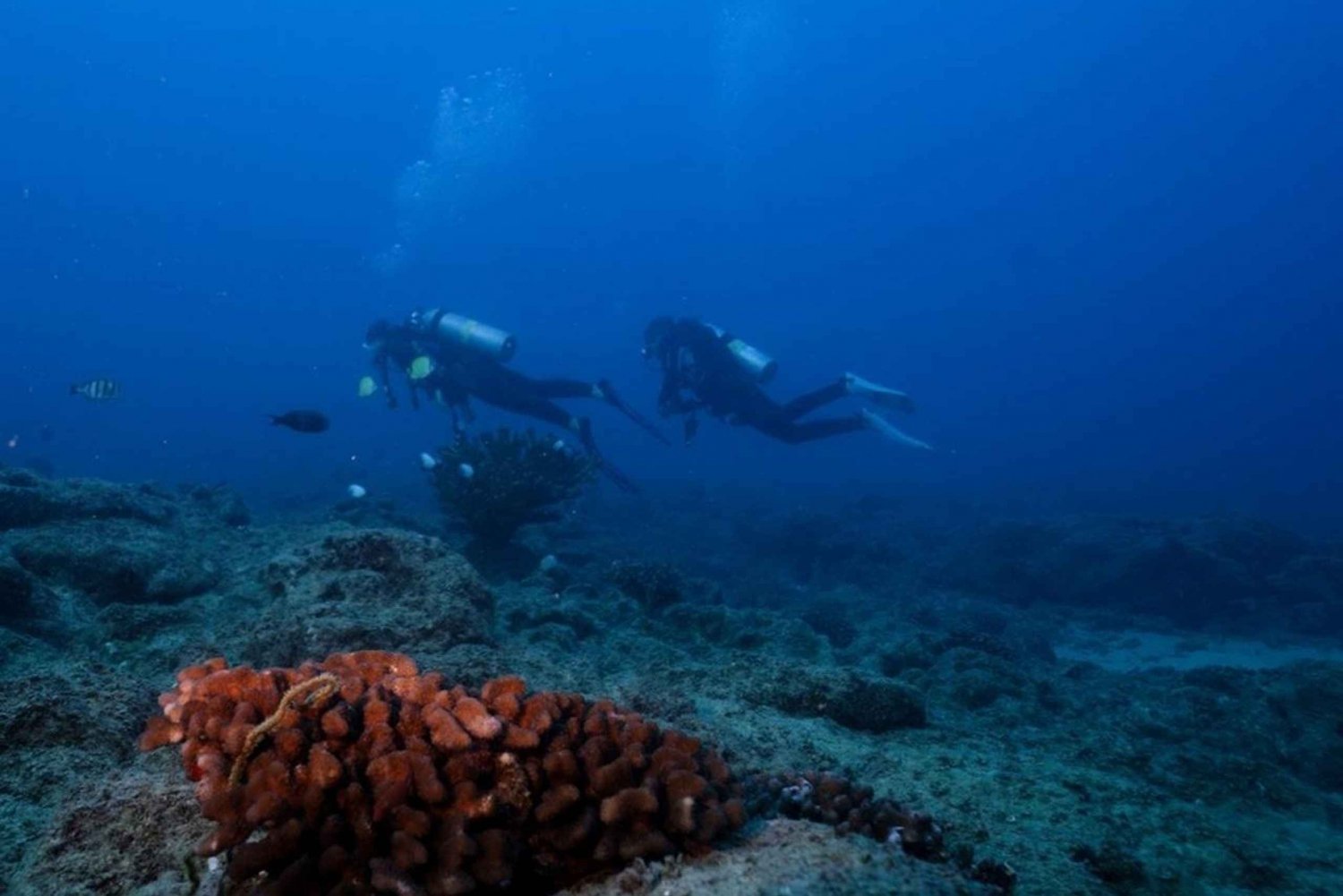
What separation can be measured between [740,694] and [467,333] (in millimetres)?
12619

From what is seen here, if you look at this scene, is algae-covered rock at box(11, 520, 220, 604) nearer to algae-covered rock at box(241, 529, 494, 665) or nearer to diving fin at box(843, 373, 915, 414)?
algae-covered rock at box(241, 529, 494, 665)

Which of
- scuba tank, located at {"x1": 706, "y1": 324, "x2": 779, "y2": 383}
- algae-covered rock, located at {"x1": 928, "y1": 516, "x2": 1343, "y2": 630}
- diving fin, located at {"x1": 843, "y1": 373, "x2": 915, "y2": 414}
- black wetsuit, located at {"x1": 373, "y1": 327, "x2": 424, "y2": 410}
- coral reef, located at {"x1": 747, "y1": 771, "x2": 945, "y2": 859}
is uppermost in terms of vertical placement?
black wetsuit, located at {"x1": 373, "y1": 327, "x2": 424, "y2": 410}

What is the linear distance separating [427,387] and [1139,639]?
1488 centimetres

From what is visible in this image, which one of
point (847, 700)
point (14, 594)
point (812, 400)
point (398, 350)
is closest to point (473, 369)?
point (398, 350)

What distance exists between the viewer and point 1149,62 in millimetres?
142250

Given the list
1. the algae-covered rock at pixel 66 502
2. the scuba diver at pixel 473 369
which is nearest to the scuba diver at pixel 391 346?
the scuba diver at pixel 473 369

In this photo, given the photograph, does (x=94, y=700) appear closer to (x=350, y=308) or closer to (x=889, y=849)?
(x=889, y=849)

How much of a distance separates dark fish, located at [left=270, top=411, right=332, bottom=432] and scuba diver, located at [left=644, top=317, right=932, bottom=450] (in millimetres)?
8257

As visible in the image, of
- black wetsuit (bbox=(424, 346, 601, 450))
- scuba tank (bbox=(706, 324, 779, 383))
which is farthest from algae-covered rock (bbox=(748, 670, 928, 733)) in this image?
scuba tank (bbox=(706, 324, 779, 383))

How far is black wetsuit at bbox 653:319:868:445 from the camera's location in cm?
1606

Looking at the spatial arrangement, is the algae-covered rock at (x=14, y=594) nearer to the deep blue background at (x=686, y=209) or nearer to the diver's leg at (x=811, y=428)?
the diver's leg at (x=811, y=428)

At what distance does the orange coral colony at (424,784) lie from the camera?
2043 mm

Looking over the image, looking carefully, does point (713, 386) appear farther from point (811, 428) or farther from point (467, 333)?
point (467, 333)

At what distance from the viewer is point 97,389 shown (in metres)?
10.7
